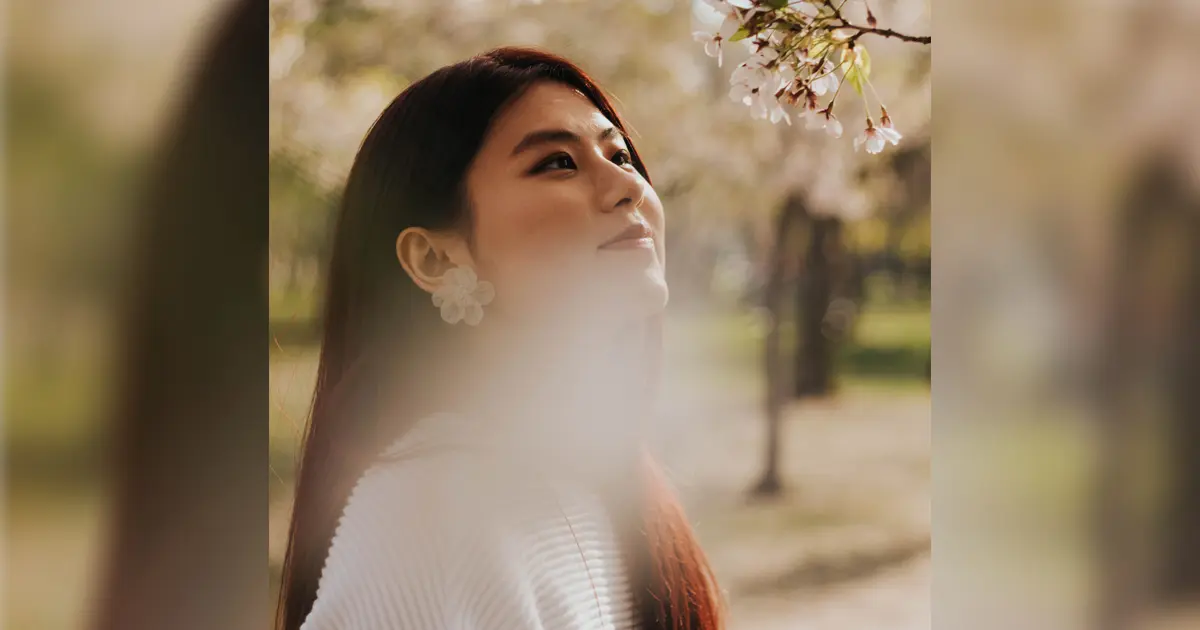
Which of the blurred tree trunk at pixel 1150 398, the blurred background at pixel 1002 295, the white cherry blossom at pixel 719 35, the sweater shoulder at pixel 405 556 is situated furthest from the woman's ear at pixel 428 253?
the blurred tree trunk at pixel 1150 398

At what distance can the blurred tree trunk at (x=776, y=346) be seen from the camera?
8.02 feet

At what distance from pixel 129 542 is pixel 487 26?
1717 millimetres

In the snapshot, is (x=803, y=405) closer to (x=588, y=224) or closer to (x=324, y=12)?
(x=324, y=12)

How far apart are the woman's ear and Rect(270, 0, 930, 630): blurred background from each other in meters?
1.01

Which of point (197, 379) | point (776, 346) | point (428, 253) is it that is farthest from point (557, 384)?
point (776, 346)

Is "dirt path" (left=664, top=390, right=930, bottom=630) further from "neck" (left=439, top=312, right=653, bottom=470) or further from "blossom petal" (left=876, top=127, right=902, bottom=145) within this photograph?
"blossom petal" (left=876, top=127, right=902, bottom=145)

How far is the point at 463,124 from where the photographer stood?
0.91 metres

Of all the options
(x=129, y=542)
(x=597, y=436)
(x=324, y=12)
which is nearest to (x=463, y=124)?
(x=597, y=436)

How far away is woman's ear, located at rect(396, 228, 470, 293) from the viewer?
0.92 metres

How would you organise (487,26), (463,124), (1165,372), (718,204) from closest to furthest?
(1165,372) < (463,124) < (487,26) < (718,204)

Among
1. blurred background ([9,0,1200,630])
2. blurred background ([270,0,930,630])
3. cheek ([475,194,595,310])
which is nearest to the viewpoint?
blurred background ([9,0,1200,630])

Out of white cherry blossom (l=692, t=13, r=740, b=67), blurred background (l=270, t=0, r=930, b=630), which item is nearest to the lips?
white cherry blossom (l=692, t=13, r=740, b=67)

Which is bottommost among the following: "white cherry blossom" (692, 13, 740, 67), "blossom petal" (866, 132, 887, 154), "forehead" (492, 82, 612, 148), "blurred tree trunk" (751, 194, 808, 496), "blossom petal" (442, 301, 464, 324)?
"blurred tree trunk" (751, 194, 808, 496)

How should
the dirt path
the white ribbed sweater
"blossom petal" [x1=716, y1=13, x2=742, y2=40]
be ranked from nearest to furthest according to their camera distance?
"blossom petal" [x1=716, y1=13, x2=742, y2=40] < the white ribbed sweater < the dirt path
